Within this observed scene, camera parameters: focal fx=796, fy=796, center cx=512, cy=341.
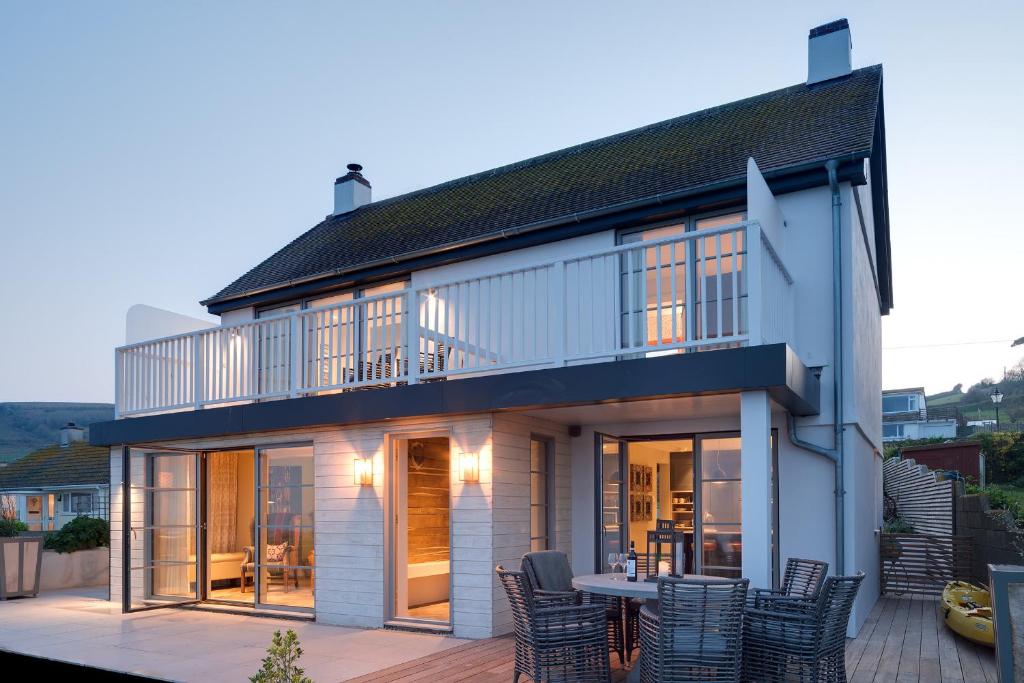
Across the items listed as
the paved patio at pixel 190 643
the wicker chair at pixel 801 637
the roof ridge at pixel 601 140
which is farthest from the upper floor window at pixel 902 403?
the wicker chair at pixel 801 637

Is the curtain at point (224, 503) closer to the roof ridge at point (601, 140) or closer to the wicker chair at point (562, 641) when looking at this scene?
the roof ridge at point (601, 140)

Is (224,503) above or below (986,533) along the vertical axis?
above

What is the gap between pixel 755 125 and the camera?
398 inches

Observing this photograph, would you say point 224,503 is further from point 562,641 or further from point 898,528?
point 898,528

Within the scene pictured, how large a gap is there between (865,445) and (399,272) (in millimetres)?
6481

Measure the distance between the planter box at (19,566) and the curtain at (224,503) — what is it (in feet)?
8.07

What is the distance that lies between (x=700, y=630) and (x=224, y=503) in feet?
29.3

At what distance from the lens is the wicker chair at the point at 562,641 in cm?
552

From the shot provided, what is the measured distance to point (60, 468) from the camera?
2661 cm

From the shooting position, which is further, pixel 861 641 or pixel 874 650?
pixel 861 641

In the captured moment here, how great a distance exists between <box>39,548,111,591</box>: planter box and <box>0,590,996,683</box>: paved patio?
2.67 metres

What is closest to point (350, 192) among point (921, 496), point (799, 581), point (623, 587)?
point (623, 587)

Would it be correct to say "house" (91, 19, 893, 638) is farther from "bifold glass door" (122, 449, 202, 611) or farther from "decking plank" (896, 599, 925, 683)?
"decking plank" (896, 599, 925, 683)

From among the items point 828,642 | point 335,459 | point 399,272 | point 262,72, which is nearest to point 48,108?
point 262,72
